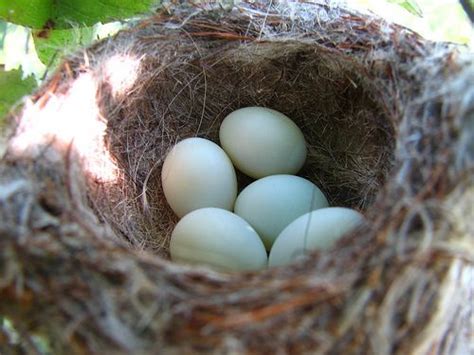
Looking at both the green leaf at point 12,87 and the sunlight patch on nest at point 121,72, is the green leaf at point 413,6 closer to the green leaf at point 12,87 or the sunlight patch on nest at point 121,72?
the sunlight patch on nest at point 121,72

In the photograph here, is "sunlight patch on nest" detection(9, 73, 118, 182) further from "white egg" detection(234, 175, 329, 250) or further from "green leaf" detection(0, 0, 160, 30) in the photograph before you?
"white egg" detection(234, 175, 329, 250)

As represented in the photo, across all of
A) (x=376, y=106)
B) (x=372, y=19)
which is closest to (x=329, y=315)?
(x=376, y=106)

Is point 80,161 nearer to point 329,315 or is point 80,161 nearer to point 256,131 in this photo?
point 256,131

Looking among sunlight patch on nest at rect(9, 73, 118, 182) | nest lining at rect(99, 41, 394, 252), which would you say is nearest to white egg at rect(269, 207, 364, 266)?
nest lining at rect(99, 41, 394, 252)

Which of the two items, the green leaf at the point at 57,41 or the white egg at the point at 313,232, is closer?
the white egg at the point at 313,232

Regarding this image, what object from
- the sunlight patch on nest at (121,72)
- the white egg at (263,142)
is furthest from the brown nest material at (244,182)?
the white egg at (263,142)

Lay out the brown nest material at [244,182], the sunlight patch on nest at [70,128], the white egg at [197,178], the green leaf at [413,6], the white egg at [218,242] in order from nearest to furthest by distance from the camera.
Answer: the brown nest material at [244,182], the sunlight patch on nest at [70,128], the white egg at [218,242], the green leaf at [413,6], the white egg at [197,178]
